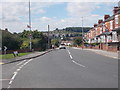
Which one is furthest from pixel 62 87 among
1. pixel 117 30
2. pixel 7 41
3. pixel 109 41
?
pixel 109 41

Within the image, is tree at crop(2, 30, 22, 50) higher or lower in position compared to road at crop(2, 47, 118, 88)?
higher

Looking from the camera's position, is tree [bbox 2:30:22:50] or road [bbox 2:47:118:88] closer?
road [bbox 2:47:118:88]

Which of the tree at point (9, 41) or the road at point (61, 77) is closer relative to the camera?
the road at point (61, 77)

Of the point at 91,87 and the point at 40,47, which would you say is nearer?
the point at 91,87

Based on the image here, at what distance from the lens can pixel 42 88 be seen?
9.83m

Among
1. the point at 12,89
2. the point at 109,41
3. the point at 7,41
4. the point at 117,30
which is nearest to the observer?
the point at 12,89

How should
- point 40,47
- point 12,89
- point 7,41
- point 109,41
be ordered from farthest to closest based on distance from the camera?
point 40,47 < point 109,41 < point 7,41 < point 12,89

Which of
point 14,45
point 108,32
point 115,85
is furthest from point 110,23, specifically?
point 115,85

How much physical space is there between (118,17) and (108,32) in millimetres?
7501

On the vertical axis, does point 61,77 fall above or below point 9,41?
below

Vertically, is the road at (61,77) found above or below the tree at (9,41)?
below

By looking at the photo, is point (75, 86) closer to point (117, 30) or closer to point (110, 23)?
point (117, 30)

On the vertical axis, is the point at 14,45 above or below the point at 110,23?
below

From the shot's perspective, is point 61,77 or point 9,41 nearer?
point 61,77
